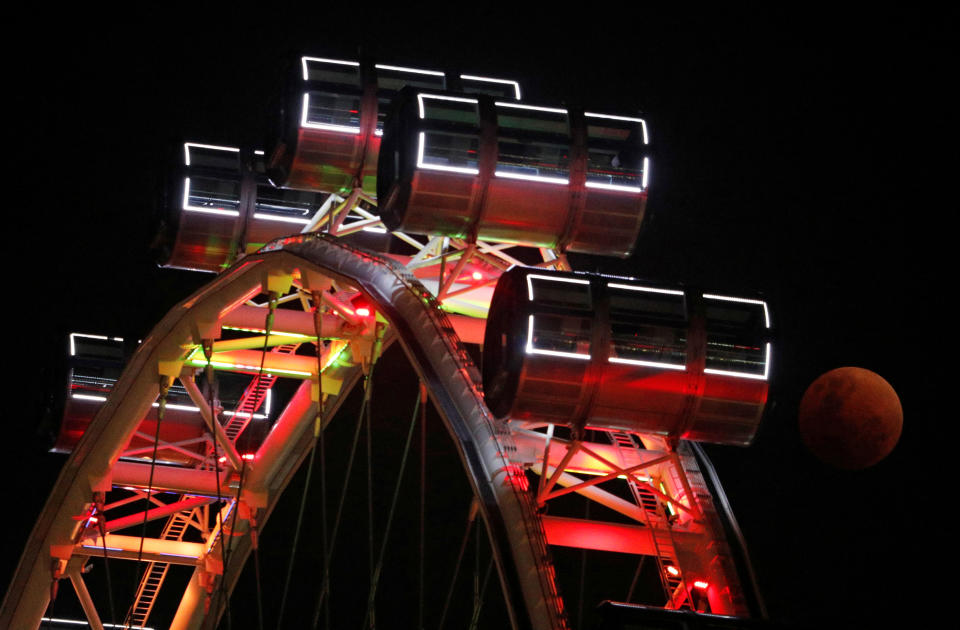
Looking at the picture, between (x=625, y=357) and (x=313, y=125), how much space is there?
7.61 m

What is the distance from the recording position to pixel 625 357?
57.4ft

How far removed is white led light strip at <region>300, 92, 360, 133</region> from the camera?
2172 centimetres

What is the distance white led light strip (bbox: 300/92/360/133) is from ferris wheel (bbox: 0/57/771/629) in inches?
1.5

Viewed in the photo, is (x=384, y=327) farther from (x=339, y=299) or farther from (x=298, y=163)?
(x=298, y=163)

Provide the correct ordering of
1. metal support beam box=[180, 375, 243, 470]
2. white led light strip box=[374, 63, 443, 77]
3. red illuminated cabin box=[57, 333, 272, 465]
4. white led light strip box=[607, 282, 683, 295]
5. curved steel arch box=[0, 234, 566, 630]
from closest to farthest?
curved steel arch box=[0, 234, 566, 630], white led light strip box=[607, 282, 683, 295], white led light strip box=[374, 63, 443, 77], metal support beam box=[180, 375, 243, 470], red illuminated cabin box=[57, 333, 272, 465]

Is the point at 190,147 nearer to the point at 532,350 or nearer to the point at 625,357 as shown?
the point at 532,350

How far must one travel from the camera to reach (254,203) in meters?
26.4

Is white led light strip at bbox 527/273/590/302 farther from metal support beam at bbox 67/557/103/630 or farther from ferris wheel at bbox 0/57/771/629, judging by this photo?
metal support beam at bbox 67/557/103/630

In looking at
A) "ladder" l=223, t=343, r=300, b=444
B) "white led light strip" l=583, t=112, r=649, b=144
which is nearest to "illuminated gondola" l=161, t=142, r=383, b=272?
"ladder" l=223, t=343, r=300, b=444

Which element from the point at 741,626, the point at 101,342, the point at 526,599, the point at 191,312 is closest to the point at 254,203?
the point at 191,312

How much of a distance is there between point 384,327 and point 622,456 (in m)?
6.04

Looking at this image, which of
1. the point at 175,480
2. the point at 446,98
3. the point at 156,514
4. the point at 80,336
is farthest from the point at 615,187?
the point at 80,336

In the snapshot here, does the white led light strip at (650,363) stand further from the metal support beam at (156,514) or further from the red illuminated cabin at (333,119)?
the metal support beam at (156,514)

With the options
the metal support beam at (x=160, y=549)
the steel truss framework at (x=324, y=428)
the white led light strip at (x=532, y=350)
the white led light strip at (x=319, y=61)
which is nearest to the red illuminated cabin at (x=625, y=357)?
the white led light strip at (x=532, y=350)
